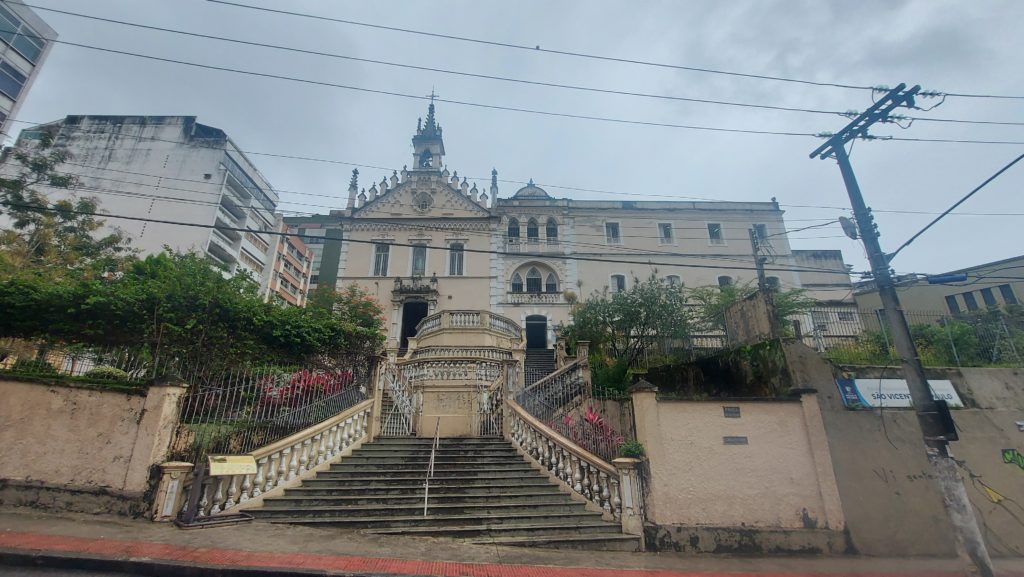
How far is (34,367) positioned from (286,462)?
4.93 metres

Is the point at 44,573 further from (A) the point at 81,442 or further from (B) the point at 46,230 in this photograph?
(B) the point at 46,230

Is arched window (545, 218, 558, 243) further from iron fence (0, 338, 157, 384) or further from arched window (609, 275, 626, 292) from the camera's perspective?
iron fence (0, 338, 157, 384)

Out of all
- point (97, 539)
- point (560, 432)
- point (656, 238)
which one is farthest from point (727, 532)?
point (656, 238)

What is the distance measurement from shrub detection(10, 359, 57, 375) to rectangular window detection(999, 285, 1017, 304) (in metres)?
33.0

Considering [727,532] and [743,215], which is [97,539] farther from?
[743,215]

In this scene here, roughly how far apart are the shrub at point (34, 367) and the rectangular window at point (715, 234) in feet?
96.0

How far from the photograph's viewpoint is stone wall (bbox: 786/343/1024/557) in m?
7.16

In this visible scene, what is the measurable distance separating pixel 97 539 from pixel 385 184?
23.9m

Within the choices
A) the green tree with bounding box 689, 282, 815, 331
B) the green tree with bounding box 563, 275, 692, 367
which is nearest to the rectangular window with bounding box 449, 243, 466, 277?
the green tree with bounding box 563, 275, 692, 367

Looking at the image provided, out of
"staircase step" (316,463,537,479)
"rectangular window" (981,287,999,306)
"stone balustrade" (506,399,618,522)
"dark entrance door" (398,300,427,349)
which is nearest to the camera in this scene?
"stone balustrade" (506,399,618,522)

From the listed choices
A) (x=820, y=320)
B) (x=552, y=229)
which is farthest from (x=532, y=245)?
(x=820, y=320)

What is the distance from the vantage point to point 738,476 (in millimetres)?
7258

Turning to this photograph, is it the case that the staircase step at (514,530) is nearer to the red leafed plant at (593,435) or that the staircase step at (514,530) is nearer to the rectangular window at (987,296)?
the red leafed plant at (593,435)

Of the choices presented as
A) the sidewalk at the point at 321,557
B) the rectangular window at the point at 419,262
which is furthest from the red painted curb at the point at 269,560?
the rectangular window at the point at 419,262
